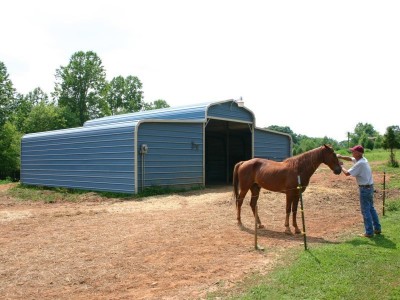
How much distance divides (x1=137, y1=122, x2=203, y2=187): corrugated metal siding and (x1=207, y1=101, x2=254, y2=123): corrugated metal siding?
1.33 metres

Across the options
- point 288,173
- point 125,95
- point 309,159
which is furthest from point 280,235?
point 125,95

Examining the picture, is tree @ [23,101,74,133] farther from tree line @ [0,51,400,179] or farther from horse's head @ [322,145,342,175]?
horse's head @ [322,145,342,175]

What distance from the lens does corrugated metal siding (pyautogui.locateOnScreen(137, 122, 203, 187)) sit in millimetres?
14508

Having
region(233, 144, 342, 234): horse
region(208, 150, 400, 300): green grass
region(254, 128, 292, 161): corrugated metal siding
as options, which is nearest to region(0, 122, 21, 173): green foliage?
region(254, 128, 292, 161): corrugated metal siding

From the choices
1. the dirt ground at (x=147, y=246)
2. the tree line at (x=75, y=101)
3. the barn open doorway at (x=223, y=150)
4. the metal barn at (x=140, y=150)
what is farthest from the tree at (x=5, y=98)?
the dirt ground at (x=147, y=246)

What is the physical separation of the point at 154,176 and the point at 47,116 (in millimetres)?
36282

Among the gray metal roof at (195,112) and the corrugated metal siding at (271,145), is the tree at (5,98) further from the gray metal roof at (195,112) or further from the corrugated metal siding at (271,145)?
the corrugated metal siding at (271,145)

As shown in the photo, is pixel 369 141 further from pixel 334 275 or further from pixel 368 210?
pixel 334 275

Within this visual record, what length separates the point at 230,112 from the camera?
18.9 meters

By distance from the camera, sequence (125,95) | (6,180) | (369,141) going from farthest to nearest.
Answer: (125,95)
(369,141)
(6,180)

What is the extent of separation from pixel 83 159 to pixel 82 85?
38.8m

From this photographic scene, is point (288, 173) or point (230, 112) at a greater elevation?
point (230, 112)

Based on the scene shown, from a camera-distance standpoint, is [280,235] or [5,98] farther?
[5,98]

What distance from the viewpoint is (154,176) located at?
14.8 meters
